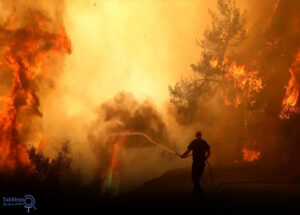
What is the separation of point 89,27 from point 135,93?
25.7ft

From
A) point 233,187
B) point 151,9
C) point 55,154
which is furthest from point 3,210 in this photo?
point 151,9

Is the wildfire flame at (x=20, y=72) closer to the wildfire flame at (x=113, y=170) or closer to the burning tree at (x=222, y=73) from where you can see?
the wildfire flame at (x=113, y=170)

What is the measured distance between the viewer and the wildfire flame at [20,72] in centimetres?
1981

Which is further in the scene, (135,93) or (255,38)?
(135,93)

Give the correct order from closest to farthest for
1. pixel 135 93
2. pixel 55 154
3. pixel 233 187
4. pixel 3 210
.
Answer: pixel 233 187 → pixel 3 210 → pixel 55 154 → pixel 135 93

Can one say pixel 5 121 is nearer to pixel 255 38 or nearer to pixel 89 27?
pixel 89 27

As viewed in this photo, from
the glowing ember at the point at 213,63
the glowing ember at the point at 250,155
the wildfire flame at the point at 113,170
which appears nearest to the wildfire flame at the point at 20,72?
the wildfire flame at the point at 113,170

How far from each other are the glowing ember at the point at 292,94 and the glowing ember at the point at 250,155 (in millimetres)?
3186

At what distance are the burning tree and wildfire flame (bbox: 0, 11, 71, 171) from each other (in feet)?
33.3

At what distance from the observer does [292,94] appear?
19.1 meters

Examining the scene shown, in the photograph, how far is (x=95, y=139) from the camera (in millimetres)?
27828

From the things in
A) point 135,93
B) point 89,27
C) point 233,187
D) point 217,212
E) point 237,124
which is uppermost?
point 89,27

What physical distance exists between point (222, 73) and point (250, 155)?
6.49 meters

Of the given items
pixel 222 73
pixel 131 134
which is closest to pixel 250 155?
pixel 222 73
